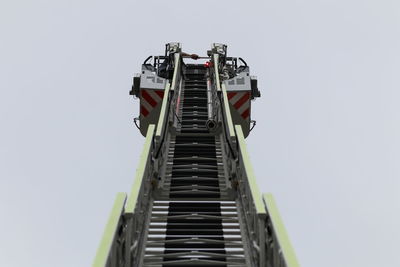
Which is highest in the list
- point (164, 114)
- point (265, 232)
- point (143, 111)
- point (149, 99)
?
point (164, 114)

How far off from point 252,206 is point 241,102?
24.1ft

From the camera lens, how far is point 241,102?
12.8 m

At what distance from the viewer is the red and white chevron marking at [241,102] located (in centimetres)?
1276

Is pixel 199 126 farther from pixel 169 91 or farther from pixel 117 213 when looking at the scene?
pixel 117 213

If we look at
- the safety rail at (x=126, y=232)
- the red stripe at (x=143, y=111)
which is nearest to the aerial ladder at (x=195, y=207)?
the safety rail at (x=126, y=232)

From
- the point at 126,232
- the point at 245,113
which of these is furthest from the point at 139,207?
the point at 245,113

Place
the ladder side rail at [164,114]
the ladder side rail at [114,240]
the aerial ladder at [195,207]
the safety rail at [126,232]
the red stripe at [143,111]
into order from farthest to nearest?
the red stripe at [143,111]
the ladder side rail at [164,114]
the aerial ladder at [195,207]
the safety rail at [126,232]
the ladder side rail at [114,240]

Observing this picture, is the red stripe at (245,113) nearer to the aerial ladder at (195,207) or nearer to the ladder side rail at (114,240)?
the aerial ladder at (195,207)

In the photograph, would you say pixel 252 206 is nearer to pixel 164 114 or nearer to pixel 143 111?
pixel 164 114

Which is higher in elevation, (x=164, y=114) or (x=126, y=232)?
(x=164, y=114)

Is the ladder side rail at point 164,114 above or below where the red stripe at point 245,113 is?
above

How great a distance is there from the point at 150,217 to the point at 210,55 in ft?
34.6

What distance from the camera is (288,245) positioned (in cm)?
400

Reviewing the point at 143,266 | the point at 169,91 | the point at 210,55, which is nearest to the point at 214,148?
the point at 169,91
